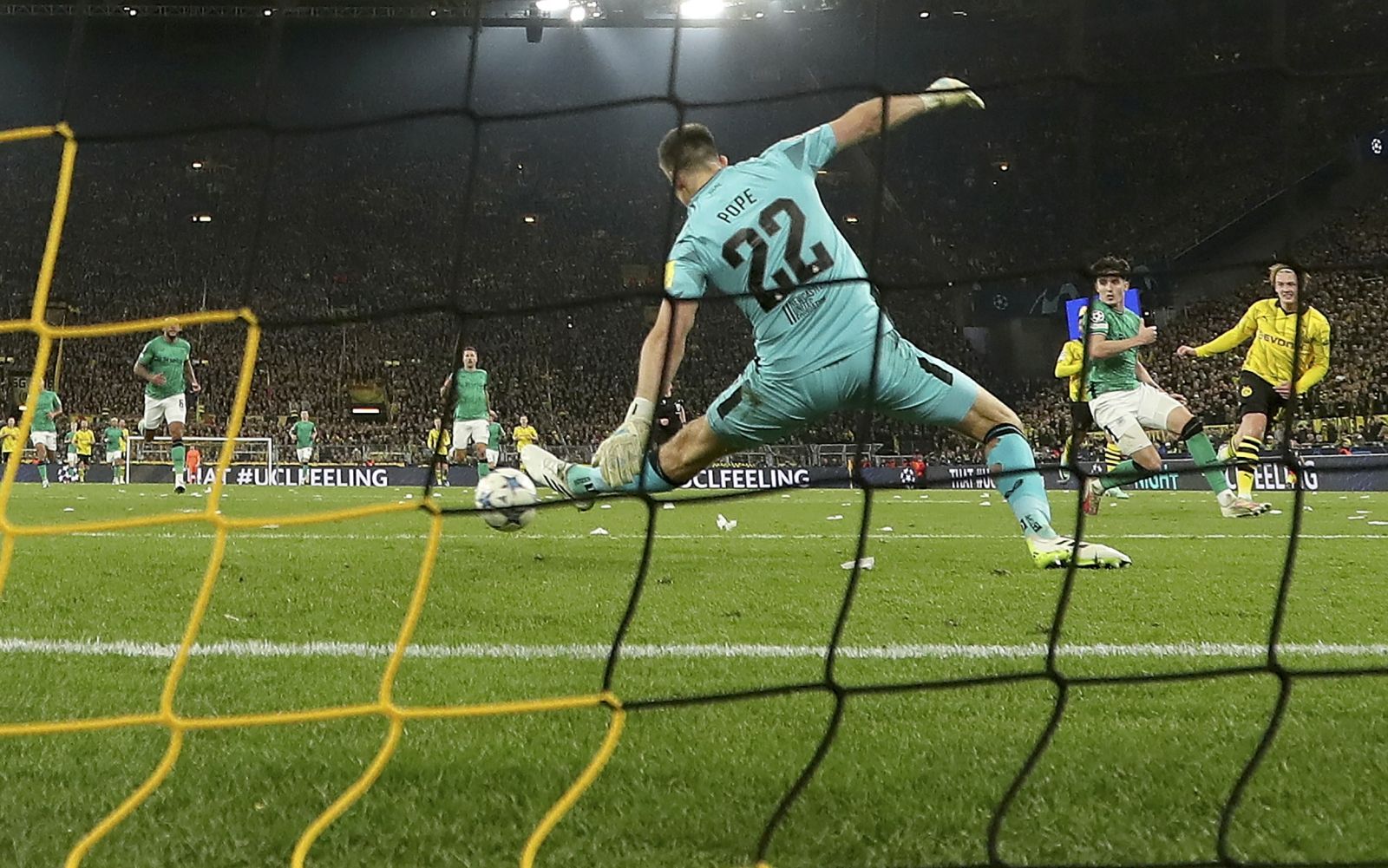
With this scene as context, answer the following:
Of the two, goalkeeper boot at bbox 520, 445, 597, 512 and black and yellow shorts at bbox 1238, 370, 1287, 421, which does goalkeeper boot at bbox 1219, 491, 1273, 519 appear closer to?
black and yellow shorts at bbox 1238, 370, 1287, 421

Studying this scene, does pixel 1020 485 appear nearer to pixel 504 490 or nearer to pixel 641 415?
pixel 641 415

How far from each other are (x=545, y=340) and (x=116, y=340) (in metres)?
9.08

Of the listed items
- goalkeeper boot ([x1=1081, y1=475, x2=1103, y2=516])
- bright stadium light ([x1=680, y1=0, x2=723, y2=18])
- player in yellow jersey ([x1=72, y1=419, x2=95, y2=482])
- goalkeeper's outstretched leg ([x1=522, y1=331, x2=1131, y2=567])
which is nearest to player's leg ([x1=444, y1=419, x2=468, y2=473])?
goalkeeper boot ([x1=1081, y1=475, x2=1103, y2=516])

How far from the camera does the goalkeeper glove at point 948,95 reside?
9.80 feet

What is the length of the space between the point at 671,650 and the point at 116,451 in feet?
52.2

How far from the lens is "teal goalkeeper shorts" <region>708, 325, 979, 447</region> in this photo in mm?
3252

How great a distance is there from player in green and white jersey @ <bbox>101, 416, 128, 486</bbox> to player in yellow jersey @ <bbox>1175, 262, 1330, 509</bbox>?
47.4 ft

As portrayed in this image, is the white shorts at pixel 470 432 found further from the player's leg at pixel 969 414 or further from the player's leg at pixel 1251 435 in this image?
the player's leg at pixel 969 414

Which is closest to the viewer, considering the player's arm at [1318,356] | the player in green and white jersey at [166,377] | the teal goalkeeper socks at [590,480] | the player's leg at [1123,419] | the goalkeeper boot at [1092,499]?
the teal goalkeeper socks at [590,480]

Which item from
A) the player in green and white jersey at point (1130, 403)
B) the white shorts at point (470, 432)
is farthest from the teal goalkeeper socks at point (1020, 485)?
the white shorts at point (470, 432)

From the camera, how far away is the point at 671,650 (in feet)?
9.23

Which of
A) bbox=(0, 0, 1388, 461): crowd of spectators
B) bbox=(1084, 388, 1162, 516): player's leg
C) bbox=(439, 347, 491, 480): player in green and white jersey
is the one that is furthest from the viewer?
bbox=(0, 0, 1388, 461): crowd of spectators

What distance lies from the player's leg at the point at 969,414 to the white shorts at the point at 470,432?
8.16 metres

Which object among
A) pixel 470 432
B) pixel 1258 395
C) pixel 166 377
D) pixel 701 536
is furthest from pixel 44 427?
pixel 1258 395
